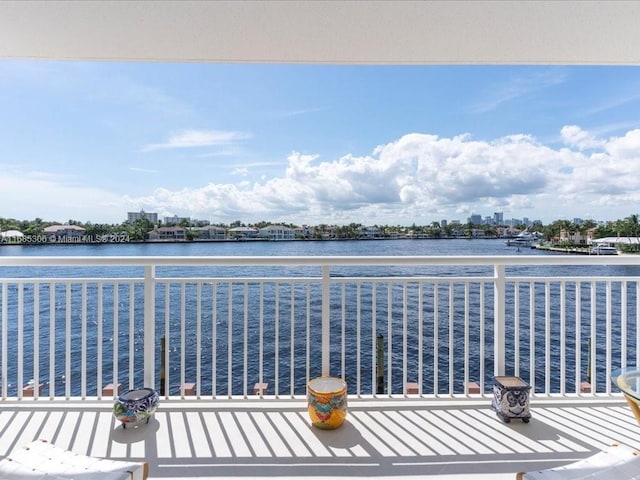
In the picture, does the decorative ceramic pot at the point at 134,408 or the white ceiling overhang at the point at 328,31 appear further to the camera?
the decorative ceramic pot at the point at 134,408

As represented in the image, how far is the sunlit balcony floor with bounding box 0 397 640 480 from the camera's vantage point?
1.97 metres

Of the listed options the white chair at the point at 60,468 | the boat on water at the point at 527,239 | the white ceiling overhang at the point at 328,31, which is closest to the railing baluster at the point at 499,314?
the white ceiling overhang at the point at 328,31

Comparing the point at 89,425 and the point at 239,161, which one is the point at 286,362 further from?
the point at 239,161

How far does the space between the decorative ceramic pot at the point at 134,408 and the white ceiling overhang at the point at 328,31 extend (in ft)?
7.57

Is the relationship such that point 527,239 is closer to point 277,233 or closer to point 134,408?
point 277,233

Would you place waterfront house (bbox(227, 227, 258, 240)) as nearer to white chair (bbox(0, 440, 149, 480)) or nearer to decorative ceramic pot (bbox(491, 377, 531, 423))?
decorative ceramic pot (bbox(491, 377, 531, 423))

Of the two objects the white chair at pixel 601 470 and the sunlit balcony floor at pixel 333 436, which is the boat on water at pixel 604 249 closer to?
the sunlit balcony floor at pixel 333 436

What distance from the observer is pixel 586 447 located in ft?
6.93

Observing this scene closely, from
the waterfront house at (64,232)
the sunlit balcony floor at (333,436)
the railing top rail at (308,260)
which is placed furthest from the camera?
the waterfront house at (64,232)

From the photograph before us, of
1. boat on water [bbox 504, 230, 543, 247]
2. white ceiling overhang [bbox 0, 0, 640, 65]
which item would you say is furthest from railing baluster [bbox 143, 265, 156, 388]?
boat on water [bbox 504, 230, 543, 247]

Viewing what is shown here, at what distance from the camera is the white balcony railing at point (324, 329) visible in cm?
257

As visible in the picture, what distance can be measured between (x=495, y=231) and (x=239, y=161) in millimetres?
17000

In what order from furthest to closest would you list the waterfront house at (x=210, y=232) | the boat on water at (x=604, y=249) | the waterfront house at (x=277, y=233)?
the waterfront house at (x=277, y=233) → the waterfront house at (x=210, y=232) → the boat on water at (x=604, y=249)

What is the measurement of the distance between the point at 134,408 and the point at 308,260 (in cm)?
146
